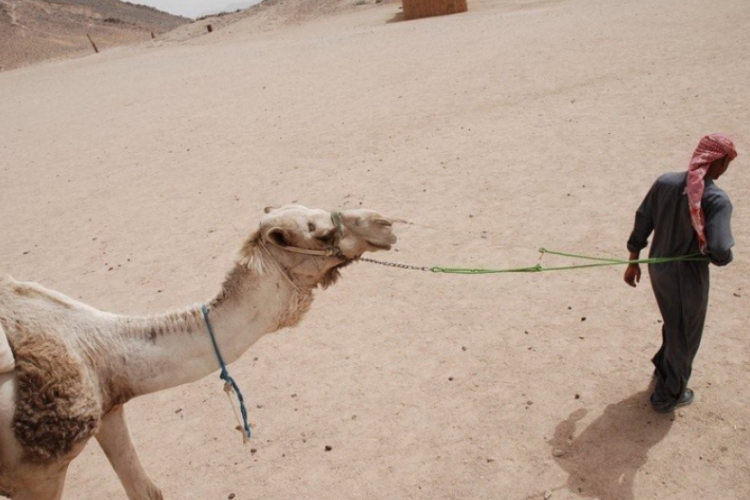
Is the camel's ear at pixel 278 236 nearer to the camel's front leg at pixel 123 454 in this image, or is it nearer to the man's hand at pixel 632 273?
the camel's front leg at pixel 123 454

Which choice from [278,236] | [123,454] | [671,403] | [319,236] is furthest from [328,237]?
[671,403]

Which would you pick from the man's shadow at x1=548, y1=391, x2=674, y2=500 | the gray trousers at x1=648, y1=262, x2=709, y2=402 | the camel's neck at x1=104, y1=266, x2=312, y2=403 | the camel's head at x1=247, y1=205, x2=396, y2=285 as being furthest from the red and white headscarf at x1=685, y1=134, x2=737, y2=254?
the camel's neck at x1=104, y1=266, x2=312, y2=403

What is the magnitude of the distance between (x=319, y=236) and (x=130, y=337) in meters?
1.11

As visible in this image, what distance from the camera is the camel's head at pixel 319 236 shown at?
285cm

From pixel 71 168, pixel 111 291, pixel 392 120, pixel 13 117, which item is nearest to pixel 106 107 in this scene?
pixel 13 117

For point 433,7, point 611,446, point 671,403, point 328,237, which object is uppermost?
point 433,7

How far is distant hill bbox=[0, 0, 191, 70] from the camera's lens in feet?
154

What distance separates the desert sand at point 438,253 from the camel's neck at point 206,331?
1503mm

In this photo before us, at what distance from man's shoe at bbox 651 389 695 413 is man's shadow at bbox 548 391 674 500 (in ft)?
0.15

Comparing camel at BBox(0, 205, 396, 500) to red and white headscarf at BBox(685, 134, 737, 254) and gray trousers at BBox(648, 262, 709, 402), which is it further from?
gray trousers at BBox(648, 262, 709, 402)

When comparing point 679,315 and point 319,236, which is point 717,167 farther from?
point 319,236

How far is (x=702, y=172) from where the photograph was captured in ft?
11.4

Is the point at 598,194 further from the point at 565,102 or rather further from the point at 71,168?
the point at 71,168

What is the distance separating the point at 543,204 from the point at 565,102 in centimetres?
434
